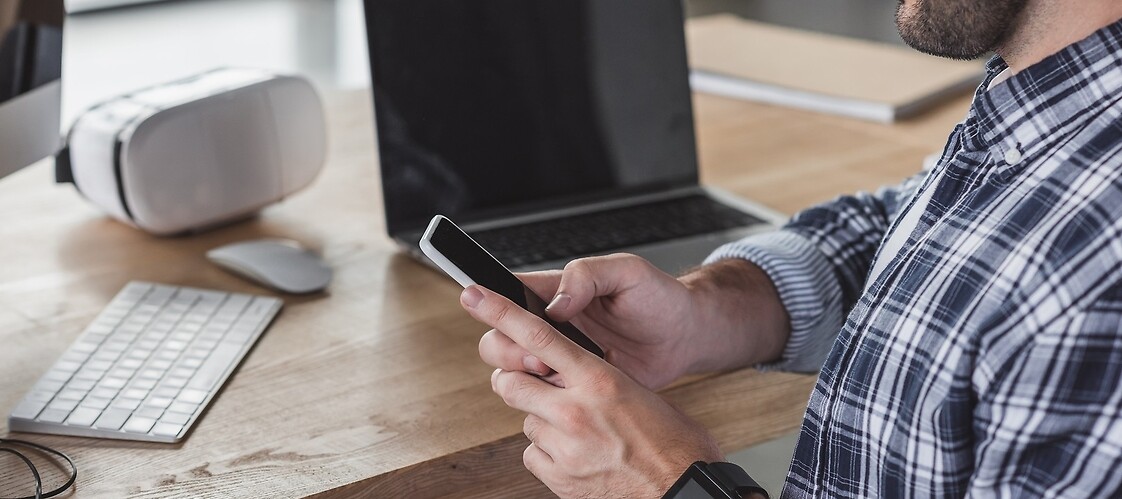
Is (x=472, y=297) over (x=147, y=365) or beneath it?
over

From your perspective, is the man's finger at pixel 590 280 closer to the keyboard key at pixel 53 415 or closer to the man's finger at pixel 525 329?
the man's finger at pixel 525 329

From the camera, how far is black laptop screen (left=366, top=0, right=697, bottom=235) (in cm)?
124

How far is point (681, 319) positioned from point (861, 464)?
0.25m

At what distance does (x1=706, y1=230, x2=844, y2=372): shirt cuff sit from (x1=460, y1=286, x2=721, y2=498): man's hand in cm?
29

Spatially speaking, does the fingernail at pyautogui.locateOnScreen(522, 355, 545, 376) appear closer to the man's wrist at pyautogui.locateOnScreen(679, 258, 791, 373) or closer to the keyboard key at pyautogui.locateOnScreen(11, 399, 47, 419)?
the man's wrist at pyautogui.locateOnScreen(679, 258, 791, 373)

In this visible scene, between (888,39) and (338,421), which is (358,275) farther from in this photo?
(888,39)

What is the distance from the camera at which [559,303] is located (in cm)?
89

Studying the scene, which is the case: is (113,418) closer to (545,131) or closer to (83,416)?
(83,416)

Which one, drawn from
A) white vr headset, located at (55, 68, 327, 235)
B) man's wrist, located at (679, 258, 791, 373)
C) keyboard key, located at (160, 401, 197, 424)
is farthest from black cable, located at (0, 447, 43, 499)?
man's wrist, located at (679, 258, 791, 373)

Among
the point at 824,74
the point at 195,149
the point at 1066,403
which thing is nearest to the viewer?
the point at 1066,403

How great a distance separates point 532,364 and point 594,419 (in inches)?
2.4

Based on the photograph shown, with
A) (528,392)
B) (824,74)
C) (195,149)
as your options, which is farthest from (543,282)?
(824,74)

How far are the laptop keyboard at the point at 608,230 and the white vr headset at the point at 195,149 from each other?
0.26m

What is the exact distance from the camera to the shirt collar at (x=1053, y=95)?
0.74 metres
